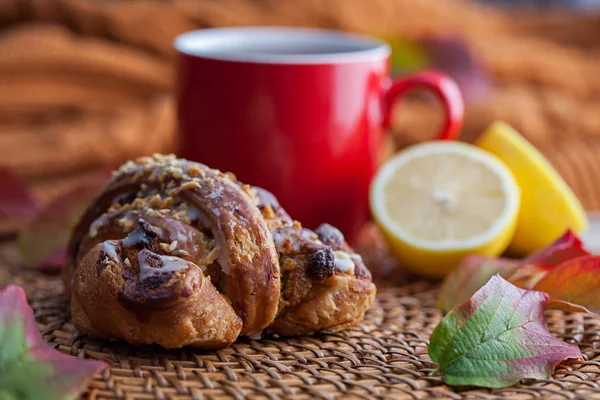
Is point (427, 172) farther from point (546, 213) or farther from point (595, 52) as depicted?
point (595, 52)

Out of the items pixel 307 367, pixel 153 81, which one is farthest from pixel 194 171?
pixel 153 81

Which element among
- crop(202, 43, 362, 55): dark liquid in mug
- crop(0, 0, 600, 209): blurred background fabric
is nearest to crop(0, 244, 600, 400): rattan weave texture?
crop(202, 43, 362, 55): dark liquid in mug

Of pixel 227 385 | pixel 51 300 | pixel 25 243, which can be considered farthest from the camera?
pixel 25 243

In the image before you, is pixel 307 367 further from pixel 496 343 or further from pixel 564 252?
pixel 564 252

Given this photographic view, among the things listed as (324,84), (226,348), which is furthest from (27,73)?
(226,348)

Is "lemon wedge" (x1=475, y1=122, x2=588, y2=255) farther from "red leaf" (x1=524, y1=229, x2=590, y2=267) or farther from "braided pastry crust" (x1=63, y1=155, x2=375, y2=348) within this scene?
"braided pastry crust" (x1=63, y1=155, x2=375, y2=348)

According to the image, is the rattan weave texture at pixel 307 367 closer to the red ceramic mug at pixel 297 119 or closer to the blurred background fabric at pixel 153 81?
the red ceramic mug at pixel 297 119
